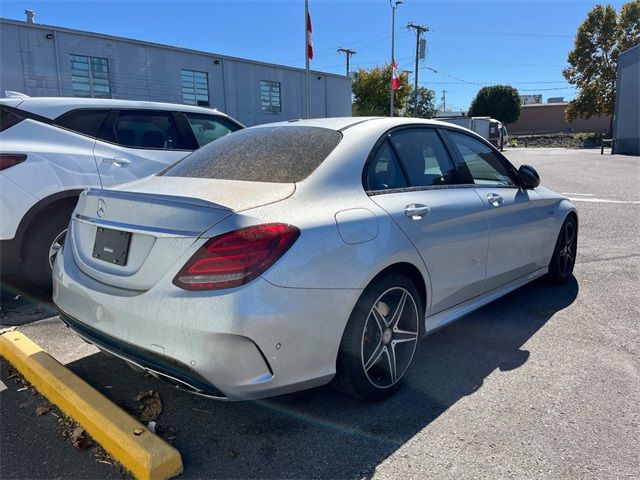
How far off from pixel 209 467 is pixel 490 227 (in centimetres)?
240

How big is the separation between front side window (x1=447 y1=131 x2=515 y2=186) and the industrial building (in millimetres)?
17457

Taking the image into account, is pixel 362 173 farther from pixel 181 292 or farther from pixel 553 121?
pixel 553 121

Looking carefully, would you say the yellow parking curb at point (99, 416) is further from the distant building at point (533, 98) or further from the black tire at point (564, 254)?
the distant building at point (533, 98)

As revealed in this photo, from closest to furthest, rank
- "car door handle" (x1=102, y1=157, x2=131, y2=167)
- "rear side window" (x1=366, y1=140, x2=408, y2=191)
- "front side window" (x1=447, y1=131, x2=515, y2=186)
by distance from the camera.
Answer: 1. "rear side window" (x1=366, y1=140, x2=408, y2=191)
2. "front side window" (x1=447, y1=131, x2=515, y2=186)
3. "car door handle" (x1=102, y1=157, x2=131, y2=167)

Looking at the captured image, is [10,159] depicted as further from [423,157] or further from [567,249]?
[567,249]

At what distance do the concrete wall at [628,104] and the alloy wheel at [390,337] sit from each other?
30699 mm

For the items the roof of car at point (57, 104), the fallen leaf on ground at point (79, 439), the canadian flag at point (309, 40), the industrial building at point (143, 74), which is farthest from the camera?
the canadian flag at point (309, 40)

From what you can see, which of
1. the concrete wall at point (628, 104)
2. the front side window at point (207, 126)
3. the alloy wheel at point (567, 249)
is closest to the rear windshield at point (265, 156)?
the front side window at point (207, 126)

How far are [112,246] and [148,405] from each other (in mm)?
920

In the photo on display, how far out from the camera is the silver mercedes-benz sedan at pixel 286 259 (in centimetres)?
214

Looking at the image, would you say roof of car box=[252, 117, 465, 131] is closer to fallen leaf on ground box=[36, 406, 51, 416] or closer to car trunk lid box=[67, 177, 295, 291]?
car trunk lid box=[67, 177, 295, 291]

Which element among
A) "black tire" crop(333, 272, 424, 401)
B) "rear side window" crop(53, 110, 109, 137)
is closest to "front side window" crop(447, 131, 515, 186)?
"black tire" crop(333, 272, 424, 401)

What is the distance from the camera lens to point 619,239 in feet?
22.1

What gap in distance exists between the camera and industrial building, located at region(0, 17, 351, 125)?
17250 mm
